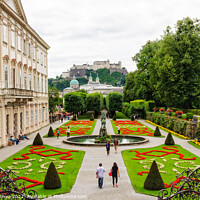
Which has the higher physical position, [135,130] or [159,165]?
[135,130]

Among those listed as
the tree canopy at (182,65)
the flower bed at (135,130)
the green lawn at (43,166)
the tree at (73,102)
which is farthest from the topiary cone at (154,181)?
the tree at (73,102)

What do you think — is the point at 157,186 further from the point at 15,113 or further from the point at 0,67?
the point at 15,113

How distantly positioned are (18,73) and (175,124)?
19.7m

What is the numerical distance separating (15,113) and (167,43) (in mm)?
25760

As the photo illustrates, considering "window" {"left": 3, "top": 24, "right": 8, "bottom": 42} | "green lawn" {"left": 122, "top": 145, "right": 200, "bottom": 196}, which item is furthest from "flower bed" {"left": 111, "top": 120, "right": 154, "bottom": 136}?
"window" {"left": 3, "top": 24, "right": 8, "bottom": 42}

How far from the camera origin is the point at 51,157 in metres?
19.5

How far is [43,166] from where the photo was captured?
16.5m

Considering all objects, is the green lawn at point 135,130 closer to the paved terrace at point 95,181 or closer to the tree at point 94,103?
the paved terrace at point 95,181

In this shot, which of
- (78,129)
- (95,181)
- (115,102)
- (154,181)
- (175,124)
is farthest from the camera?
(115,102)

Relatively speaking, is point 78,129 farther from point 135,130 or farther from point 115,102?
point 115,102

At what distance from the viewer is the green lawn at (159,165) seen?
522 inches

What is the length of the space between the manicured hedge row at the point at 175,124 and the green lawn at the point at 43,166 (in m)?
13.1

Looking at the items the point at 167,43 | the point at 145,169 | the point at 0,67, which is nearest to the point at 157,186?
the point at 145,169

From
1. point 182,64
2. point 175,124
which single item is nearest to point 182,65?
point 182,64
